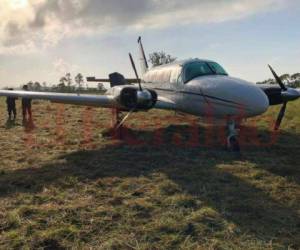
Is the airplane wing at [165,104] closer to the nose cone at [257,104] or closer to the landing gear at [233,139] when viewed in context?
the landing gear at [233,139]

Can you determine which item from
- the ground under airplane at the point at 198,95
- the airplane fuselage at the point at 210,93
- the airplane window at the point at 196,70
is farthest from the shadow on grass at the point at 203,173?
the airplane window at the point at 196,70

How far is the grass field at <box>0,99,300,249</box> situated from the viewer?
5352mm

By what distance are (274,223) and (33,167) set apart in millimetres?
6117

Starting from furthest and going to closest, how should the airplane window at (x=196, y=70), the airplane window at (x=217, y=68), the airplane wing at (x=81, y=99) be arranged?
the airplane wing at (x=81, y=99), the airplane window at (x=217, y=68), the airplane window at (x=196, y=70)

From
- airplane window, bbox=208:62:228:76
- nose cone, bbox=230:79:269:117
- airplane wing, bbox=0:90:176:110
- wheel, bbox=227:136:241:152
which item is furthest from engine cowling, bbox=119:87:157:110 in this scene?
nose cone, bbox=230:79:269:117

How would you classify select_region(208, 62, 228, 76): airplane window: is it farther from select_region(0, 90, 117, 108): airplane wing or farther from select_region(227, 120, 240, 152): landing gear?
select_region(0, 90, 117, 108): airplane wing

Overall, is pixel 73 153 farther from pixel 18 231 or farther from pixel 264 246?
pixel 264 246

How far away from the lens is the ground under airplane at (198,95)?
33.6ft

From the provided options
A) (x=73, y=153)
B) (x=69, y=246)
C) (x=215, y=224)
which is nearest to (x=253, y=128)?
(x=73, y=153)

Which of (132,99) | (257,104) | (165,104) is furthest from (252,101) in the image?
(165,104)

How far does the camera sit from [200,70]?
12.7 meters

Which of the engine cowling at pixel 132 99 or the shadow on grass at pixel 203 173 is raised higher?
the engine cowling at pixel 132 99

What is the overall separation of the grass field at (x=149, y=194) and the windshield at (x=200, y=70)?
7.55ft

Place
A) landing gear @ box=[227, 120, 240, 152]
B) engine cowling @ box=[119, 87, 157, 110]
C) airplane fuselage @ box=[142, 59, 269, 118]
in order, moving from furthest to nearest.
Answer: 1. engine cowling @ box=[119, 87, 157, 110]
2. landing gear @ box=[227, 120, 240, 152]
3. airplane fuselage @ box=[142, 59, 269, 118]
